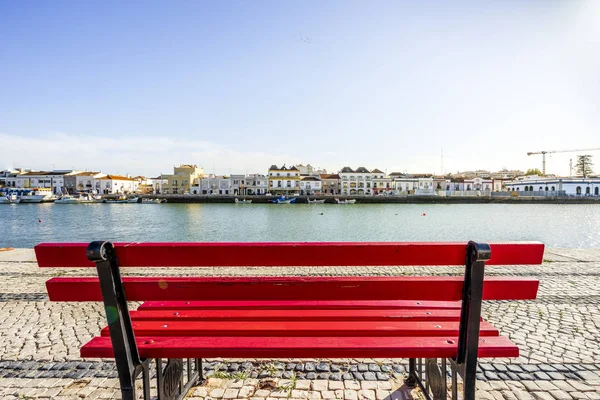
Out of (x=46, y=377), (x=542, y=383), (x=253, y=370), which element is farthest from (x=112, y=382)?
(x=542, y=383)

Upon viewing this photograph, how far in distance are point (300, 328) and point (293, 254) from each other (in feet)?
1.57

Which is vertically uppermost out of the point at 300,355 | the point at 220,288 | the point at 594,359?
the point at 220,288

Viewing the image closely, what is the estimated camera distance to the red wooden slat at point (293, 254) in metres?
1.74

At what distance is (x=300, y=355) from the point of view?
1829mm

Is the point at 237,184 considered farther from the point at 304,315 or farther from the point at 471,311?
the point at 471,311

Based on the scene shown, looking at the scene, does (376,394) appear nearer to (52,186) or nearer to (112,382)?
(112,382)

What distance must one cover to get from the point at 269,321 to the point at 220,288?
0.35 metres

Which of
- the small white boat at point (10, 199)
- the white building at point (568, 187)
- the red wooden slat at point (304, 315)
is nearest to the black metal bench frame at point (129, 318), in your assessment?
the red wooden slat at point (304, 315)

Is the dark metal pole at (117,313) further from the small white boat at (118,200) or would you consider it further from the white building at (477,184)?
the white building at (477,184)

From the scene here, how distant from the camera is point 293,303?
228cm

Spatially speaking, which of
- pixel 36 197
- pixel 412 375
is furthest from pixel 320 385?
pixel 36 197

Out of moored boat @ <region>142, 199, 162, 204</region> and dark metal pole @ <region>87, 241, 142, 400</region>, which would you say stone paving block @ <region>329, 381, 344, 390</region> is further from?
moored boat @ <region>142, 199, 162, 204</region>

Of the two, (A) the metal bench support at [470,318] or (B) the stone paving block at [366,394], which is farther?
(B) the stone paving block at [366,394]

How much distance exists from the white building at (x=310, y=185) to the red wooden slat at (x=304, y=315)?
88731 millimetres
